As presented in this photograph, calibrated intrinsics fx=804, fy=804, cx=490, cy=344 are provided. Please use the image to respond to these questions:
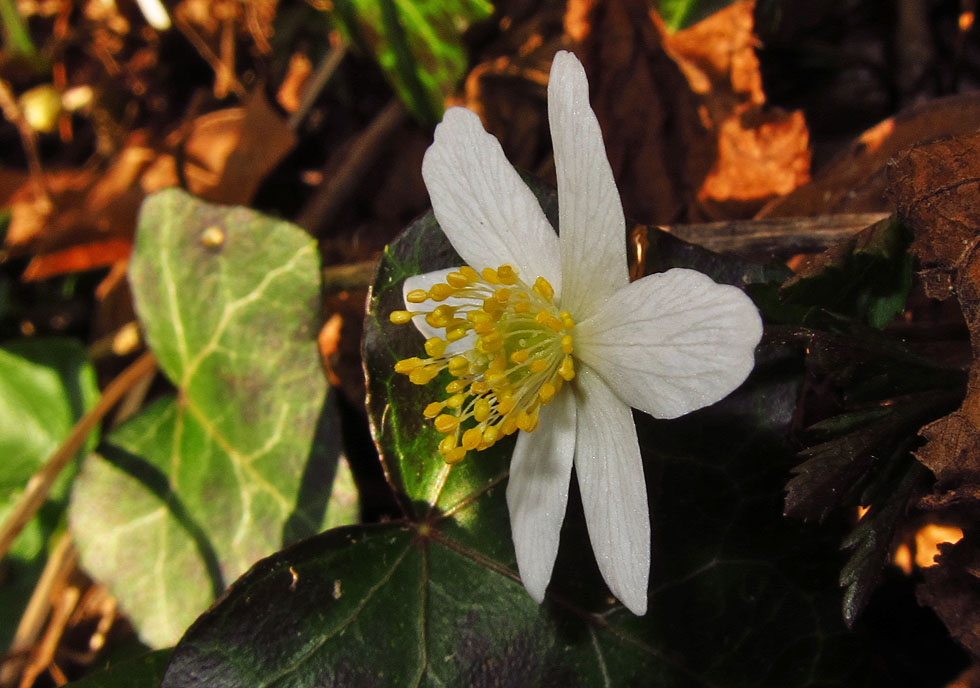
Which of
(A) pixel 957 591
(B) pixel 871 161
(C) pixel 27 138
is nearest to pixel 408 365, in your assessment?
(A) pixel 957 591

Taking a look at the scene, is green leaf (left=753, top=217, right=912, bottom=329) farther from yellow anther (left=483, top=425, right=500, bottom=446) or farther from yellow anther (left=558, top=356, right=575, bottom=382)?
yellow anther (left=483, top=425, right=500, bottom=446)

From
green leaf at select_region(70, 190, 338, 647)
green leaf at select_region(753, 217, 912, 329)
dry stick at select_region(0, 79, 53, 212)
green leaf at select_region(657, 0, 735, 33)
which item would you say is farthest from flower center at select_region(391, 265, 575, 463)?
dry stick at select_region(0, 79, 53, 212)

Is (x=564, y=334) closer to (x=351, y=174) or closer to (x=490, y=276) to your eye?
(x=490, y=276)

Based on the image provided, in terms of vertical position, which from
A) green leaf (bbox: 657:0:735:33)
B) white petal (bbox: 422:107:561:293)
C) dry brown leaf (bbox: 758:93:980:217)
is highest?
white petal (bbox: 422:107:561:293)

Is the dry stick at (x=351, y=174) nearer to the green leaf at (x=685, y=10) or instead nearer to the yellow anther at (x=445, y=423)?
the green leaf at (x=685, y=10)

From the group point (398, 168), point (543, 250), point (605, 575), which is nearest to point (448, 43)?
point (398, 168)

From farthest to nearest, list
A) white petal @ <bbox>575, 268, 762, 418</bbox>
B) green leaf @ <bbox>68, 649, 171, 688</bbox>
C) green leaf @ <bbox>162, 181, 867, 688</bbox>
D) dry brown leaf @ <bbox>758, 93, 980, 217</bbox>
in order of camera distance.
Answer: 1. dry brown leaf @ <bbox>758, 93, 980, 217</bbox>
2. green leaf @ <bbox>68, 649, 171, 688</bbox>
3. green leaf @ <bbox>162, 181, 867, 688</bbox>
4. white petal @ <bbox>575, 268, 762, 418</bbox>
